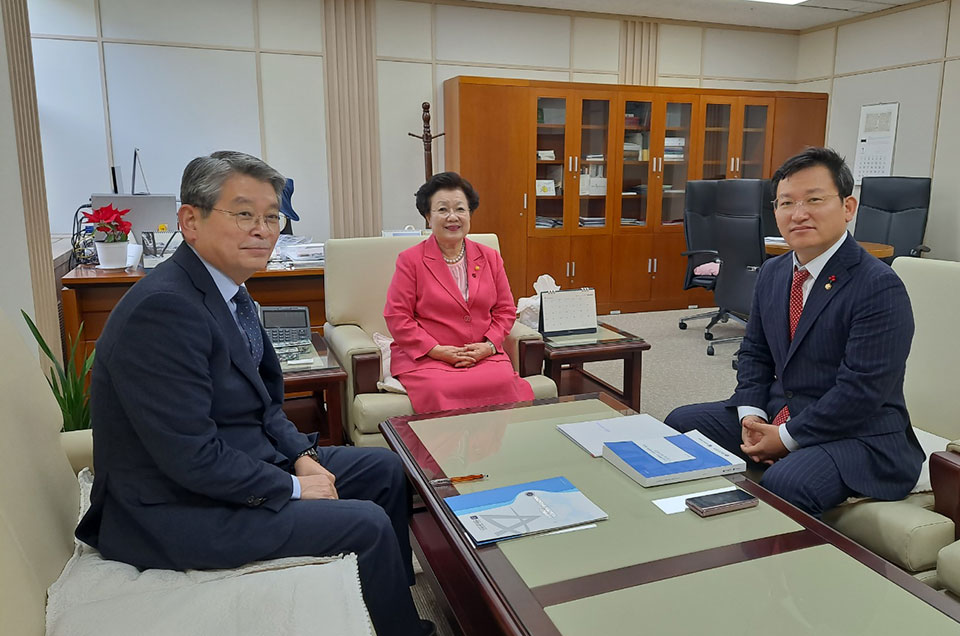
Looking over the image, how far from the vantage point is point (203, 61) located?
5.25 metres

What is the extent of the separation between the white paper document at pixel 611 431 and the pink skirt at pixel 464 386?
26.7 inches

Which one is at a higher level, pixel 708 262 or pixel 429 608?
pixel 708 262

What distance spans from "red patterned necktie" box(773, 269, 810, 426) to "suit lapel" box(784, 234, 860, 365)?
0.06m

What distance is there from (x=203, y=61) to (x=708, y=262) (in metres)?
4.29

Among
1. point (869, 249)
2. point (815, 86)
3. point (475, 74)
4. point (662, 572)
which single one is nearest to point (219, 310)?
point (662, 572)

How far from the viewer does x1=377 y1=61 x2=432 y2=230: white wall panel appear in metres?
5.75

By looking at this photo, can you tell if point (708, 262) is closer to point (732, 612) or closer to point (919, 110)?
point (919, 110)

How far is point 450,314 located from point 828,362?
148cm

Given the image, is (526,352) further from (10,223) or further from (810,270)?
(10,223)

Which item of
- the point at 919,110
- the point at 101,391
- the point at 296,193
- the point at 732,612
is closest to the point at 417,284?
the point at 101,391

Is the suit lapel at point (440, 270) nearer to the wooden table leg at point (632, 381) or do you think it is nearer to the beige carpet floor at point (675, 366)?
the wooden table leg at point (632, 381)

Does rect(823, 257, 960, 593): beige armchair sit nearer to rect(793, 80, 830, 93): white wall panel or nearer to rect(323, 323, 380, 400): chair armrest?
rect(323, 323, 380, 400): chair armrest

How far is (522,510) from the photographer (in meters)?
1.52

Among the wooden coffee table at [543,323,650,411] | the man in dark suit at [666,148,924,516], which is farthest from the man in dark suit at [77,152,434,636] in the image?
the wooden coffee table at [543,323,650,411]
